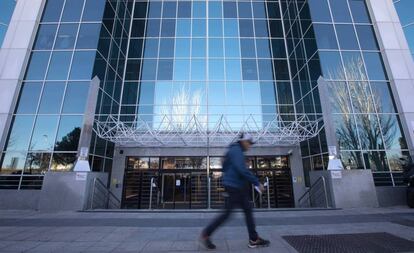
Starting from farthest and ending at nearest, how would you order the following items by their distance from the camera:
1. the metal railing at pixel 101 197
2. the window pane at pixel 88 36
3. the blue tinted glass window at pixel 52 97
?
the window pane at pixel 88 36 < the blue tinted glass window at pixel 52 97 < the metal railing at pixel 101 197

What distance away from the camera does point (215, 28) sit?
60.6ft

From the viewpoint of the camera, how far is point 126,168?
47.9 feet

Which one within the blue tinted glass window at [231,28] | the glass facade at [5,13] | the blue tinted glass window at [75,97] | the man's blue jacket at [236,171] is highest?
the blue tinted glass window at [231,28]

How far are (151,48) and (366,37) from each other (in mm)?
14622

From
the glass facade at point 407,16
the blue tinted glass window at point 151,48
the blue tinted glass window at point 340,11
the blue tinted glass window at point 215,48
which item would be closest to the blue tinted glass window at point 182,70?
the blue tinted glass window at point 151,48

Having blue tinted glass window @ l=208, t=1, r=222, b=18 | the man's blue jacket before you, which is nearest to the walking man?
the man's blue jacket

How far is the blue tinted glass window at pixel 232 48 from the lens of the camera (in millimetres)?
17562

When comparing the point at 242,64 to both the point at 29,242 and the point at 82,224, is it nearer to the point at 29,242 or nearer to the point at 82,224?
the point at 82,224

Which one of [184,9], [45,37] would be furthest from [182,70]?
[45,37]

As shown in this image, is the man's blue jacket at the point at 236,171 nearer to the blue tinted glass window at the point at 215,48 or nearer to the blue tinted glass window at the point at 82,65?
the blue tinted glass window at the point at 82,65

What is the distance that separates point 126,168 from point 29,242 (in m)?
10.2

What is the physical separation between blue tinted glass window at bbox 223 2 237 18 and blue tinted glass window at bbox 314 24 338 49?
7522 millimetres

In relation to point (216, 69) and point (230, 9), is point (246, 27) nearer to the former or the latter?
point (230, 9)

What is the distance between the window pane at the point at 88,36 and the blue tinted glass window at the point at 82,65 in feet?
1.65
